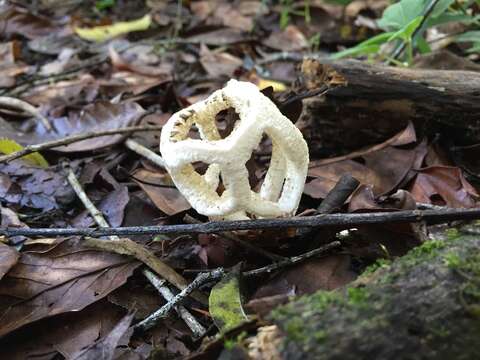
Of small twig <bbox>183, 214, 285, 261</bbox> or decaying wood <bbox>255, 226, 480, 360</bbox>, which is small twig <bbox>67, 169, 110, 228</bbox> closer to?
small twig <bbox>183, 214, 285, 261</bbox>

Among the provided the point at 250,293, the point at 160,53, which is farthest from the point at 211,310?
the point at 160,53

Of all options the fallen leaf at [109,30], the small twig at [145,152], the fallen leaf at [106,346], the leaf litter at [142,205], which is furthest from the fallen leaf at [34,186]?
the fallen leaf at [109,30]

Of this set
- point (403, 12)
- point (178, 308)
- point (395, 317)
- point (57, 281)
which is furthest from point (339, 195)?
point (403, 12)

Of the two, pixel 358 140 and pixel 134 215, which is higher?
pixel 358 140

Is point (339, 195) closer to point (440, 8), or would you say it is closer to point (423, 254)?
point (423, 254)

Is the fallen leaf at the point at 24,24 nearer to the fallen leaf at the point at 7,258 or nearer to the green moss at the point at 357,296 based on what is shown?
the fallen leaf at the point at 7,258

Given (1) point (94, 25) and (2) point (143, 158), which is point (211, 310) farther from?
(1) point (94, 25)
